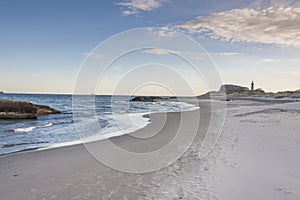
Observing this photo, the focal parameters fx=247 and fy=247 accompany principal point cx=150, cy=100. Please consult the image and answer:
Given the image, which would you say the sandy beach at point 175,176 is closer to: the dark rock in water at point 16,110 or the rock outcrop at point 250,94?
the dark rock in water at point 16,110

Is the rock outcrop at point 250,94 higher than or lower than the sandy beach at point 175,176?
higher

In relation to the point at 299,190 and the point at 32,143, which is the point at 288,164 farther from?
the point at 32,143

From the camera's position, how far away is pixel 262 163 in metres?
6.61

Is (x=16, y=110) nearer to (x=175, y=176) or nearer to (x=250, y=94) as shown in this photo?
(x=175, y=176)

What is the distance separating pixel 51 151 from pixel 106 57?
4.18 meters

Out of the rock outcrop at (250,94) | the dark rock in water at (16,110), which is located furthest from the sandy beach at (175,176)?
the rock outcrop at (250,94)

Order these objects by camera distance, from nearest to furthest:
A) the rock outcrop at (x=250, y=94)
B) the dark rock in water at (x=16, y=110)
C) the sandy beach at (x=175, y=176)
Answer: the sandy beach at (x=175, y=176)
the dark rock in water at (x=16, y=110)
the rock outcrop at (x=250, y=94)

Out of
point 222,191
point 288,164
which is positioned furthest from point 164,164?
point 288,164

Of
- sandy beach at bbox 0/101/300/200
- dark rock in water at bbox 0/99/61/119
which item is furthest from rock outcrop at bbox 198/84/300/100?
sandy beach at bbox 0/101/300/200

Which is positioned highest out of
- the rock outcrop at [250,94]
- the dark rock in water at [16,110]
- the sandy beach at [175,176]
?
the rock outcrop at [250,94]

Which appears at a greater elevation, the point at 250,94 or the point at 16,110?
the point at 250,94

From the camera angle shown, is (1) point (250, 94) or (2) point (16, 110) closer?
(2) point (16, 110)

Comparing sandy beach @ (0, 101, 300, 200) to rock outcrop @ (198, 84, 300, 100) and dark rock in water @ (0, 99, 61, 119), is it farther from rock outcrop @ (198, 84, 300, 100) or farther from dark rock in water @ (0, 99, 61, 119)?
rock outcrop @ (198, 84, 300, 100)

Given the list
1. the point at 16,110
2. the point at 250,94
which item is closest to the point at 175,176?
the point at 16,110
